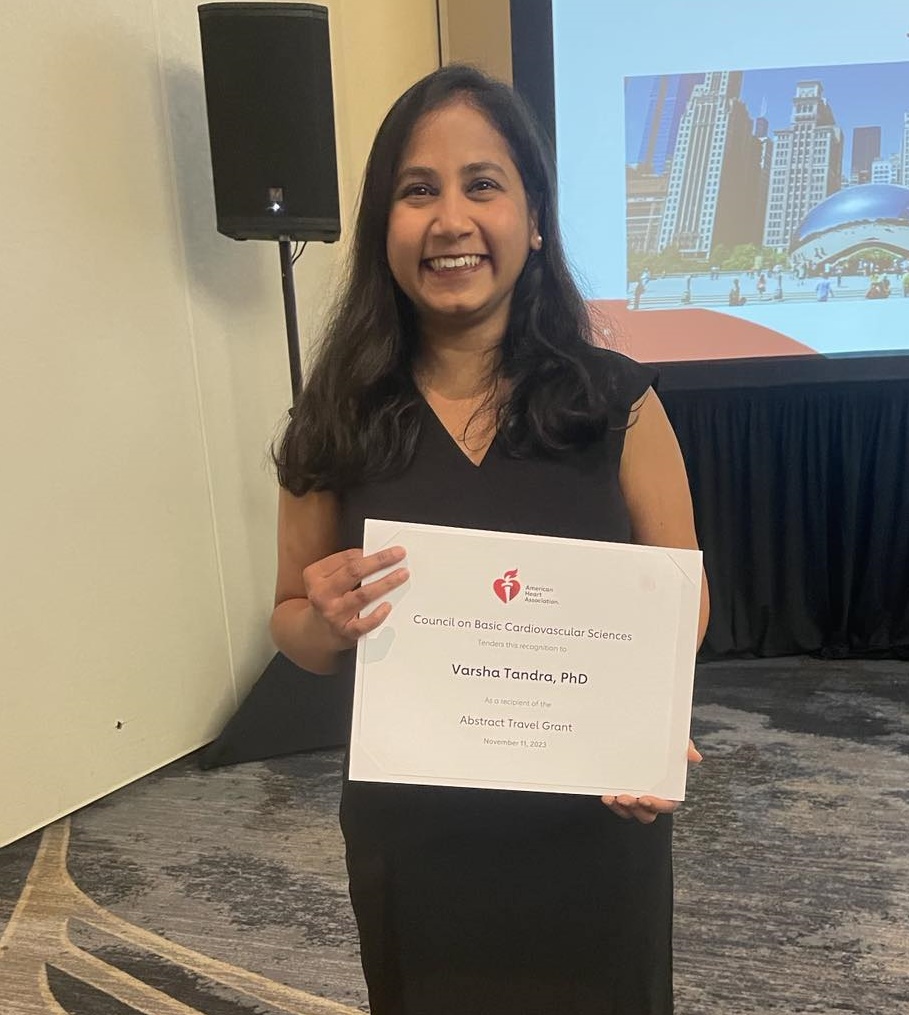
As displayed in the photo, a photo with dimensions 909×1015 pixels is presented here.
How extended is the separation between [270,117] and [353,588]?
6.18ft

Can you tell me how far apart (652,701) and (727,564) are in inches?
99.2

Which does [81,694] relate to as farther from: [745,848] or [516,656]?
[516,656]

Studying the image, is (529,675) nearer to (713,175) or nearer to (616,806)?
(616,806)

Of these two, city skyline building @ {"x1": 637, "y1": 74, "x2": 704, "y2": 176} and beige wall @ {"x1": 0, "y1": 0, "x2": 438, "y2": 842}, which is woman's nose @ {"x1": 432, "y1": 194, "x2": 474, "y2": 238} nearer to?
beige wall @ {"x1": 0, "y1": 0, "x2": 438, "y2": 842}

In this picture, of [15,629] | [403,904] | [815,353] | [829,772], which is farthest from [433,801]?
[815,353]

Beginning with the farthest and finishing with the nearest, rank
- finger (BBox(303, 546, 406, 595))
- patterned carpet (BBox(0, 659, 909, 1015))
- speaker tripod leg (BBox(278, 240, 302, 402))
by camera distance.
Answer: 1. speaker tripod leg (BBox(278, 240, 302, 402))
2. patterned carpet (BBox(0, 659, 909, 1015))
3. finger (BBox(303, 546, 406, 595))

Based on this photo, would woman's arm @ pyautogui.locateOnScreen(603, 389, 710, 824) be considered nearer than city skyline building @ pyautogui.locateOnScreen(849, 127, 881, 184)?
Yes

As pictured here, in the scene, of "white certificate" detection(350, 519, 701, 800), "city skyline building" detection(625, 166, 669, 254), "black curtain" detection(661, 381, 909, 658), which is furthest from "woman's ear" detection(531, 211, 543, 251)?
"black curtain" detection(661, 381, 909, 658)

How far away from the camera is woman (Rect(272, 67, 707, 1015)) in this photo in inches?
Answer: 34.1

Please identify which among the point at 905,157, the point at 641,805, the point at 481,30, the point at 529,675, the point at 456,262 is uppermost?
the point at 481,30

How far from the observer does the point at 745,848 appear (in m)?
2.00

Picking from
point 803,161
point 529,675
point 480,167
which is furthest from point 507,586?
point 803,161

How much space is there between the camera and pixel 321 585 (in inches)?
32.5

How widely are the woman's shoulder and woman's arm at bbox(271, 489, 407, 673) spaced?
276 millimetres
